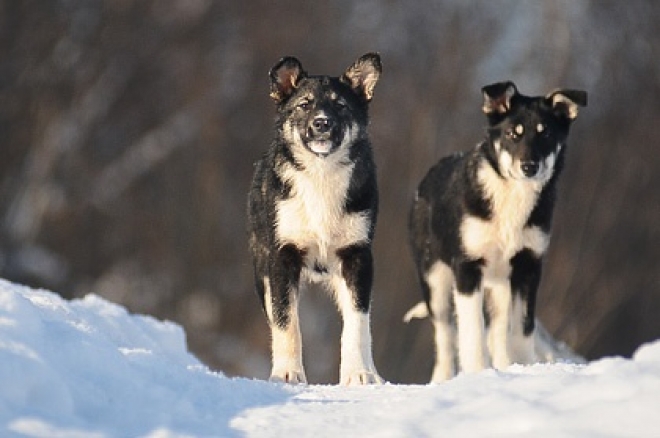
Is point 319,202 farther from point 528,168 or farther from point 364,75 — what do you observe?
point 528,168

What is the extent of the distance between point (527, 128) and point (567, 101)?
0.39 m

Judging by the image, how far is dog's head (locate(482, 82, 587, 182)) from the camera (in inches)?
460

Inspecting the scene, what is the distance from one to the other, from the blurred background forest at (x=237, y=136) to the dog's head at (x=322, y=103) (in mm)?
17974

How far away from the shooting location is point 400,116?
31969 mm

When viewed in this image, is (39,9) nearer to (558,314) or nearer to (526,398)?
(558,314)

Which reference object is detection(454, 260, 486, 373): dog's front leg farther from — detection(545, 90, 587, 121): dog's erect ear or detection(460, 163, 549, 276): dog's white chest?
detection(545, 90, 587, 121): dog's erect ear

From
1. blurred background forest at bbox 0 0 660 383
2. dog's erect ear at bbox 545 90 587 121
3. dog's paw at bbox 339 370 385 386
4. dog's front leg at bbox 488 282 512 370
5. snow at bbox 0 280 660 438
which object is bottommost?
snow at bbox 0 280 660 438

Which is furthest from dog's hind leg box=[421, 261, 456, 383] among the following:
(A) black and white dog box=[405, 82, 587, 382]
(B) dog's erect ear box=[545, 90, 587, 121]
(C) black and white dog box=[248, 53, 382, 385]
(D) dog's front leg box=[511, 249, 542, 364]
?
(C) black and white dog box=[248, 53, 382, 385]

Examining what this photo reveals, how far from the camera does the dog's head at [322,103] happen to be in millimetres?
10406

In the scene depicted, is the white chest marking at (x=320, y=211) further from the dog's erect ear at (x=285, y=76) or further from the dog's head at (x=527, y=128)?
the dog's head at (x=527, y=128)

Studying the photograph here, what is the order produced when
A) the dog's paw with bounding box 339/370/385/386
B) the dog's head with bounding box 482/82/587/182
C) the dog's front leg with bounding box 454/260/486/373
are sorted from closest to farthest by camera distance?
the dog's paw with bounding box 339/370/385/386 < the dog's front leg with bounding box 454/260/486/373 < the dog's head with bounding box 482/82/587/182

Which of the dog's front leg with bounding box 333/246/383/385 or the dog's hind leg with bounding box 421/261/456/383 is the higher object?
the dog's hind leg with bounding box 421/261/456/383

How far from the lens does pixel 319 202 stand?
10445mm

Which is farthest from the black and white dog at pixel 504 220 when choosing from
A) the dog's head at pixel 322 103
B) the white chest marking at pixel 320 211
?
the white chest marking at pixel 320 211
